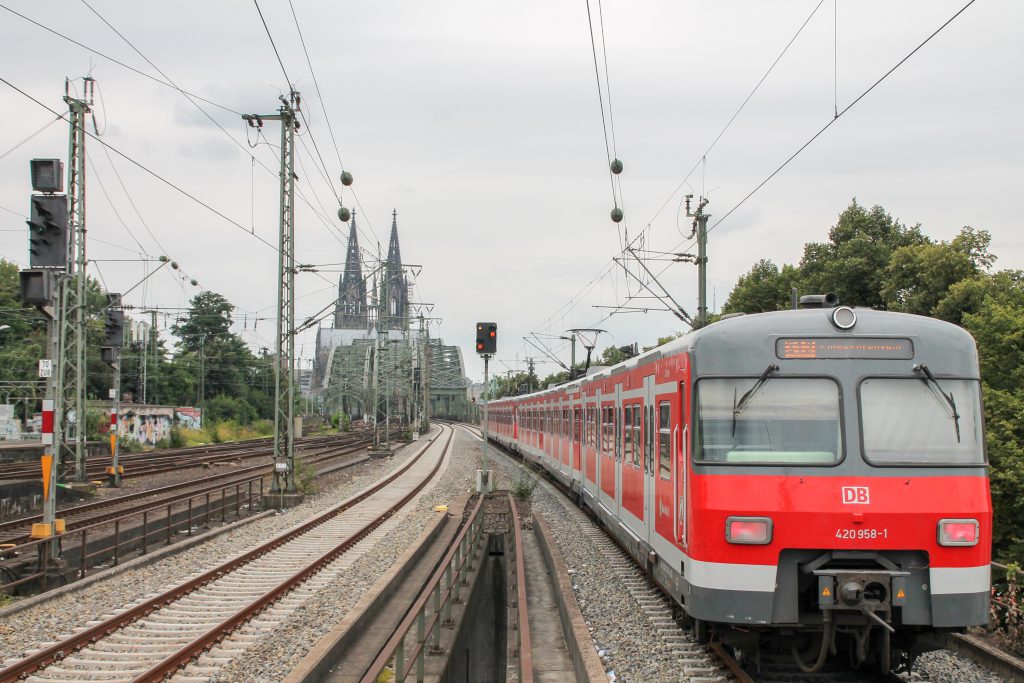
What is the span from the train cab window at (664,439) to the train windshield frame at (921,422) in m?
1.93

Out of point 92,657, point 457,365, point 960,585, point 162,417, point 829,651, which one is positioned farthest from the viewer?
point 457,365

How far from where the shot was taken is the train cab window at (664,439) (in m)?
8.88

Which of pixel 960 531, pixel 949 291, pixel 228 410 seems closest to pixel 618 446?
pixel 960 531

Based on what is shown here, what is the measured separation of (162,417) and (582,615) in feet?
145

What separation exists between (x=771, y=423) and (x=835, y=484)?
25.4 inches

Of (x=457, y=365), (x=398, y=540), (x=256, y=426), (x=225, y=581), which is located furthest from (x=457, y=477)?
(x=457, y=365)

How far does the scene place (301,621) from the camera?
35.0ft

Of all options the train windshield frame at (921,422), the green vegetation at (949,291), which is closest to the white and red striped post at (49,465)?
the train windshield frame at (921,422)

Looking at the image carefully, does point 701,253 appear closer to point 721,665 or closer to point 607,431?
point 607,431

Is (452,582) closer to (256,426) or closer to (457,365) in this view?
(256,426)

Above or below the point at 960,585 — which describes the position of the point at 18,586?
below

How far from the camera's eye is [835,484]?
7266mm

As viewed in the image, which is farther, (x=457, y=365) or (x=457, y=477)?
(x=457, y=365)

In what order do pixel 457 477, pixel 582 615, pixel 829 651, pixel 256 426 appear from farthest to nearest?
pixel 256 426, pixel 457 477, pixel 582 615, pixel 829 651
